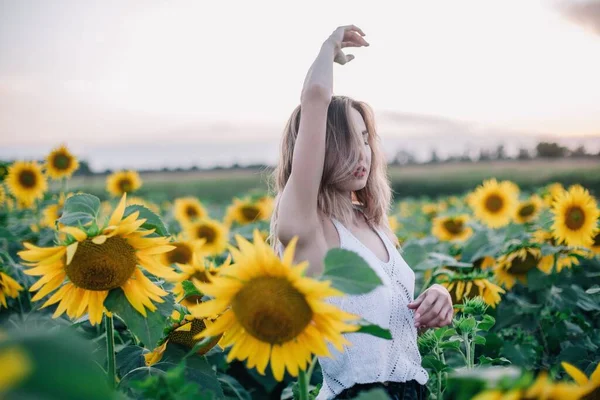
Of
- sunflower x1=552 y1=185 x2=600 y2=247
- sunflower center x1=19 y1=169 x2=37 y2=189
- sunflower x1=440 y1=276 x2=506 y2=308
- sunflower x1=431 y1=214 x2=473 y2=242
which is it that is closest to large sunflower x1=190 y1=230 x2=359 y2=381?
sunflower x1=440 y1=276 x2=506 y2=308

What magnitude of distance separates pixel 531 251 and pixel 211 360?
1.79 metres

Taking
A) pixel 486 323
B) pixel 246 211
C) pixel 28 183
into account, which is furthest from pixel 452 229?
pixel 28 183

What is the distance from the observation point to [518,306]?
10.4ft

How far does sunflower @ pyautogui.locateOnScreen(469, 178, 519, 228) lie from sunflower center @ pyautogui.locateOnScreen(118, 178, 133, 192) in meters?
3.42

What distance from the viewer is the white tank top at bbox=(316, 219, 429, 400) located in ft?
5.59

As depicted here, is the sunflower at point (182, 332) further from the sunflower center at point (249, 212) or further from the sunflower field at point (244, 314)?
the sunflower center at point (249, 212)

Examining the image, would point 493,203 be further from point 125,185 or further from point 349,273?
point 349,273

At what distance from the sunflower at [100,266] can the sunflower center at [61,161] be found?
3.85 meters

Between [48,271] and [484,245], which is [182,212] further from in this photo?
[48,271]

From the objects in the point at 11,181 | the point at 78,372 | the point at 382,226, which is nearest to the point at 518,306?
the point at 382,226

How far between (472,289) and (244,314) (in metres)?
1.73

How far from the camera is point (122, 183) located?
19.3ft

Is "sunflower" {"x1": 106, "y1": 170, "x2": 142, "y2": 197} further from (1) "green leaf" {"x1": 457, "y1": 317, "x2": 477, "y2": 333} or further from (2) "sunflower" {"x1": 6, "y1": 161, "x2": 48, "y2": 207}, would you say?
(1) "green leaf" {"x1": 457, "y1": 317, "x2": 477, "y2": 333}

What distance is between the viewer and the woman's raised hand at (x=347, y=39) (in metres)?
1.68
